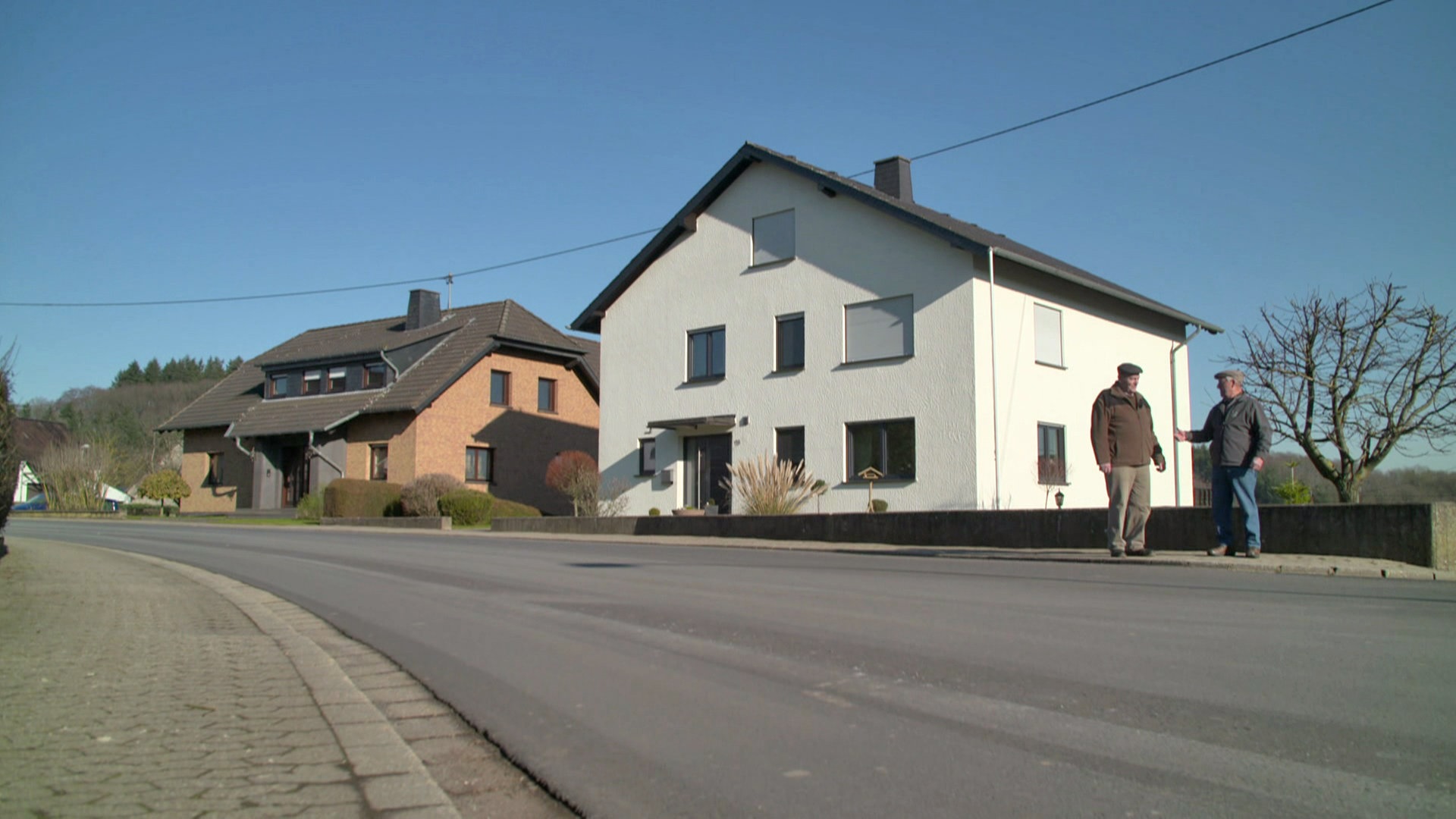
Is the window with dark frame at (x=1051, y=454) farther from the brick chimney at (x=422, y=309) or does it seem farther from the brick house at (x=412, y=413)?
the brick chimney at (x=422, y=309)

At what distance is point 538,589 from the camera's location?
32.7 ft

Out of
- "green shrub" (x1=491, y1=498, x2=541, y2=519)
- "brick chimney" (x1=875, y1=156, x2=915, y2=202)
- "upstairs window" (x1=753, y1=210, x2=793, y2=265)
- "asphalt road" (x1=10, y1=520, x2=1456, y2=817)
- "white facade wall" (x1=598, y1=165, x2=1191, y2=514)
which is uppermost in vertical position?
"brick chimney" (x1=875, y1=156, x2=915, y2=202)

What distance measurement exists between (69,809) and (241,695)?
6.19 feet

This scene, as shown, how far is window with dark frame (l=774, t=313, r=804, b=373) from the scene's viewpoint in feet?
84.2

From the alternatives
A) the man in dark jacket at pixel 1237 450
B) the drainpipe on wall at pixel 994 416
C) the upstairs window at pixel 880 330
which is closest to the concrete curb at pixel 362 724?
the man in dark jacket at pixel 1237 450

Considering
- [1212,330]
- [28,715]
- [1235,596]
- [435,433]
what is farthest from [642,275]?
[28,715]

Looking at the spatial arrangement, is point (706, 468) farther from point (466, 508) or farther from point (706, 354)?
point (466, 508)

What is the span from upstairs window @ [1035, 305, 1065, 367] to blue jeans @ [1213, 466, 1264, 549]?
44.4 ft

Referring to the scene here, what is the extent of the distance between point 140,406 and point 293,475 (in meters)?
69.1

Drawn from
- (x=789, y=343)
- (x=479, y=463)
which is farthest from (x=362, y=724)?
(x=479, y=463)

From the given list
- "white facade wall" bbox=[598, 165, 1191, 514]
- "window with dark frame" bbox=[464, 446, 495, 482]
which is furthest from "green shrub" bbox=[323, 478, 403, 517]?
"white facade wall" bbox=[598, 165, 1191, 514]

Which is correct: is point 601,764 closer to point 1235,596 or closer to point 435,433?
point 1235,596

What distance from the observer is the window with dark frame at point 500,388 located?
128 feet

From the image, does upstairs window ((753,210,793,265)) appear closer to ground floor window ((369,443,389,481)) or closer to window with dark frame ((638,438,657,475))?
window with dark frame ((638,438,657,475))
